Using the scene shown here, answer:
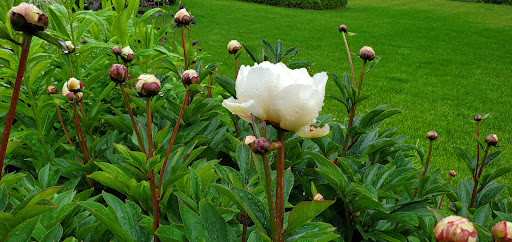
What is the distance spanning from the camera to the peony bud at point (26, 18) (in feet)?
1.83

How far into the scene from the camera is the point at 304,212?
625 mm

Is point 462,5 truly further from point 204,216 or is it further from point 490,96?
point 204,216

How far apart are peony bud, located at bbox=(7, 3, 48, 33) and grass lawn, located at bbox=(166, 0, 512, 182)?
2.95 metres

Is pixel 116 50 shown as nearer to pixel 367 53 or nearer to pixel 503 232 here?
pixel 367 53

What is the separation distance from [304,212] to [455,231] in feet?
0.71

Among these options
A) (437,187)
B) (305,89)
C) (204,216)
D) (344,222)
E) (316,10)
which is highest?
(305,89)

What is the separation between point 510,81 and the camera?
238 inches

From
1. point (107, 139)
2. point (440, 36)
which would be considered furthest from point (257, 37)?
point (107, 139)

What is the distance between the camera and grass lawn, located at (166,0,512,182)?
443 centimetres

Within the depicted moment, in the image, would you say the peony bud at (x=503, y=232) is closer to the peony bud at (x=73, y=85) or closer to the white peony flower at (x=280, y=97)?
the white peony flower at (x=280, y=97)

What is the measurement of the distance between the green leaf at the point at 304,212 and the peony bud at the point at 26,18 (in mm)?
472

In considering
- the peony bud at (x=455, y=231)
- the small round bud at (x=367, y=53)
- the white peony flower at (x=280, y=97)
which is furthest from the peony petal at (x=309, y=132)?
the small round bud at (x=367, y=53)

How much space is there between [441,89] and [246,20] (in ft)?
22.0

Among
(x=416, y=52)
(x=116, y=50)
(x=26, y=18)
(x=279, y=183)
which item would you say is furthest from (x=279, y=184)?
(x=416, y=52)
